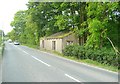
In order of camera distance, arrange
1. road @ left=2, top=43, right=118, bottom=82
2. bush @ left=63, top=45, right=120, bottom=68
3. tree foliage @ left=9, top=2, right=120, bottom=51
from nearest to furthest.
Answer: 1. road @ left=2, top=43, right=118, bottom=82
2. bush @ left=63, top=45, right=120, bottom=68
3. tree foliage @ left=9, top=2, right=120, bottom=51

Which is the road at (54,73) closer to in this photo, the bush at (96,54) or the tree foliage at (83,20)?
the bush at (96,54)

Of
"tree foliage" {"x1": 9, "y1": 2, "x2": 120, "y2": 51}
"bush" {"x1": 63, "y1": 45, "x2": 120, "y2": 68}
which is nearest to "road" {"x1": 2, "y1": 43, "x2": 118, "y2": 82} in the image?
"bush" {"x1": 63, "y1": 45, "x2": 120, "y2": 68}

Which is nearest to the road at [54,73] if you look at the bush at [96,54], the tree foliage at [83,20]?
the bush at [96,54]

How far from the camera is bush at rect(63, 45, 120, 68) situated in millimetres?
19566

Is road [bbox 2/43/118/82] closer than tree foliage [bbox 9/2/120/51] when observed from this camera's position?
Yes

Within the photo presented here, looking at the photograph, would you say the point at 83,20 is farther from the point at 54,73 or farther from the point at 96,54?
the point at 54,73

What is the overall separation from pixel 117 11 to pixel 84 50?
547 centimetres

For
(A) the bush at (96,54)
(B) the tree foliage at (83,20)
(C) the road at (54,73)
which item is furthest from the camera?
(B) the tree foliage at (83,20)

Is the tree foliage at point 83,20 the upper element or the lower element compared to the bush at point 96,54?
upper

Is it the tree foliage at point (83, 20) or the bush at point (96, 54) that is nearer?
the bush at point (96, 54)

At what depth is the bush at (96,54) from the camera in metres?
19.6

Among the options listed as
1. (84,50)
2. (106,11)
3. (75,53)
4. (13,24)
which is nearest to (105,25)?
(106,11)

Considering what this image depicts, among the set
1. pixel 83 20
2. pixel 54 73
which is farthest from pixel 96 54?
pixel 83 20

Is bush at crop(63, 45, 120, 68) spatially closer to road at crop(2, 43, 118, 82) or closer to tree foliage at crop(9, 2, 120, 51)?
tree foliage at crop(9, 2, 120, 51)
